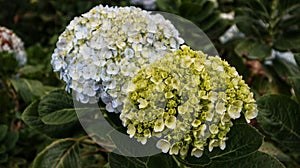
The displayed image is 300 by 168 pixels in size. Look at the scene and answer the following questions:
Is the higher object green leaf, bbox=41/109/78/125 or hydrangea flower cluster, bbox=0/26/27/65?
green leaf, bbox=41/109/78/125

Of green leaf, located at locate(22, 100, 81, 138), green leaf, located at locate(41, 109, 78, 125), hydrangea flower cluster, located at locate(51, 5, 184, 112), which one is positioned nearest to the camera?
hydrangea flower cluster, located at locate(51, 5, 184, 112)

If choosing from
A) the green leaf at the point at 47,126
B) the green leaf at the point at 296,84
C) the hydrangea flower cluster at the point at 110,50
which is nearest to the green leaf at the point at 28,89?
the green leaf at the point at 47,126

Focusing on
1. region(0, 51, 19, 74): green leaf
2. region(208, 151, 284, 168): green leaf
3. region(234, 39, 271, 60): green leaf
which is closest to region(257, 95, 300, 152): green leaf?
region(208, 151, 284, 168): green leaf

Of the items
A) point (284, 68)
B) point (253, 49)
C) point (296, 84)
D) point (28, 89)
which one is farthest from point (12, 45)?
point (296, 84)

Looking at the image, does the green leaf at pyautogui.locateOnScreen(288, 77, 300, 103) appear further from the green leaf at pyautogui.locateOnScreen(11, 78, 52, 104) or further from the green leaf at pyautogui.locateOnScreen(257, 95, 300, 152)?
the green leaf at pyautogui.locateOnScreen(11, 78, 52, 104)

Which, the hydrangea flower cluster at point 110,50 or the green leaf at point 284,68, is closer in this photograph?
the hydrangea flower cluster at point 110,50

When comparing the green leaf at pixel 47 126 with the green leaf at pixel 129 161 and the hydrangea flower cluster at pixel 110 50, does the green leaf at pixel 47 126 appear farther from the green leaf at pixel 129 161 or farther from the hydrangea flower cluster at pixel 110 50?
the green leaf at pixel 129 161

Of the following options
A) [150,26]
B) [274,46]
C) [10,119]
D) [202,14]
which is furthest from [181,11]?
[150,26]
